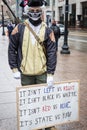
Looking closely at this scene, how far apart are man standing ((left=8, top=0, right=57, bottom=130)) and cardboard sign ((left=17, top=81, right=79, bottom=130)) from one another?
201mm

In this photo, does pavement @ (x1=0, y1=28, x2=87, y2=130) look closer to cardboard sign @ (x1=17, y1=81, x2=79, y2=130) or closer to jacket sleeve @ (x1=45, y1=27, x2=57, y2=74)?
cardboard sign @ (x1=17, y1=81, x2=79, y2=130)

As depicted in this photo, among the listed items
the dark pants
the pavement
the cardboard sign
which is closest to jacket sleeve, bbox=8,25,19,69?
the dark pants

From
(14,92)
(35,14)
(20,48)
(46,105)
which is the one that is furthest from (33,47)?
(14,92)

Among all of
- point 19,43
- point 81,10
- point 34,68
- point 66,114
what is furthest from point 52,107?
point 81,10

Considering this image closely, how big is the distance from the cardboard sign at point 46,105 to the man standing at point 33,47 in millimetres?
201

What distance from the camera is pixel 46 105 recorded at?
15.3 feet

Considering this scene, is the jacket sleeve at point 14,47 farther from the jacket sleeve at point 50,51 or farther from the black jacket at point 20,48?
the jacket sleeve at point 50,51

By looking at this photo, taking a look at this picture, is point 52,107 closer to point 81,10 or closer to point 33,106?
point 33,106

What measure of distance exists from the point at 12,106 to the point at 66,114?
5.97ft

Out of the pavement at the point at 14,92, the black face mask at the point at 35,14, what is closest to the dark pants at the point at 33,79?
the black face mask at the point at 35,14

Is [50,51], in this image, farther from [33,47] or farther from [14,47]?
[14,47]

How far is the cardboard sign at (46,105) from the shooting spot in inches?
177

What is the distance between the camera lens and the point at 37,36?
448 cm

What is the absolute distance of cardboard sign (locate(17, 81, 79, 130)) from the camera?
177 inches
